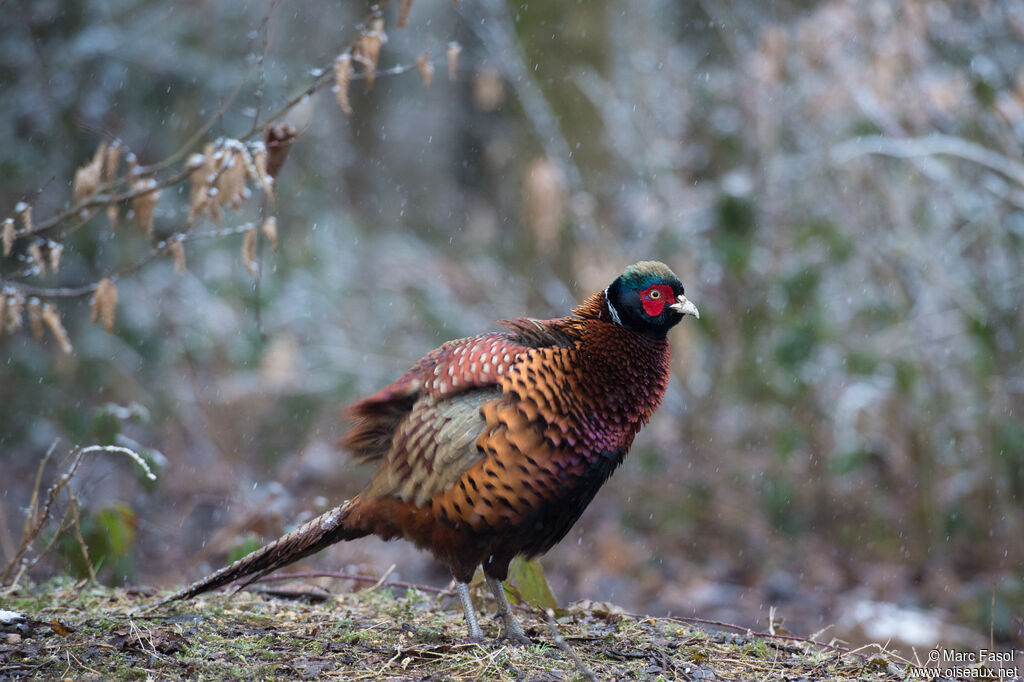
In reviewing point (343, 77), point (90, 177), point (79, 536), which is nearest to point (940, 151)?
point (343, 77)

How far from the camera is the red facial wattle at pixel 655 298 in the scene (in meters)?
3.25

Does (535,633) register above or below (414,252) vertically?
below

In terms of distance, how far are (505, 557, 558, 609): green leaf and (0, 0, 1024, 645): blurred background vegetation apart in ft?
6.08

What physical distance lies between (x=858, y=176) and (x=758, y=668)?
16.6ft

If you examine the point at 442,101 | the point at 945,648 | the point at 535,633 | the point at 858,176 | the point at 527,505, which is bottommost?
the point at 945,648

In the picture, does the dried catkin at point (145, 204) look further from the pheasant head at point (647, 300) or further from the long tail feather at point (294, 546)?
the pheasant head at point (647, 300)

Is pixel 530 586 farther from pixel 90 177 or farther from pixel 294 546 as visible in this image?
pixel 90 177

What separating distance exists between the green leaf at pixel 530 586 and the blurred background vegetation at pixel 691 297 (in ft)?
6.08

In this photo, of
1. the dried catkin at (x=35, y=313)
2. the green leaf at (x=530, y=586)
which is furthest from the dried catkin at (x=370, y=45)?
the green leaf at (x=530, y=586)

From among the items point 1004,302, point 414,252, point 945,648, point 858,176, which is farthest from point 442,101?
point 945,648

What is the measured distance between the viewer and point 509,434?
10.2 feet

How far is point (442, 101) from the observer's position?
1352 cm

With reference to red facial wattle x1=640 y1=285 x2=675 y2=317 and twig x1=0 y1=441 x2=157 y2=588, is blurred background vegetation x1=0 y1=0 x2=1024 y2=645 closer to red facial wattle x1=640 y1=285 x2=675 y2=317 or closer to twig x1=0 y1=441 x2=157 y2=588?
twig x1=0 y1=441 x2=157 y2=588

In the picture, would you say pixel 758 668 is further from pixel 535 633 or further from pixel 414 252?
pixel 414 252
